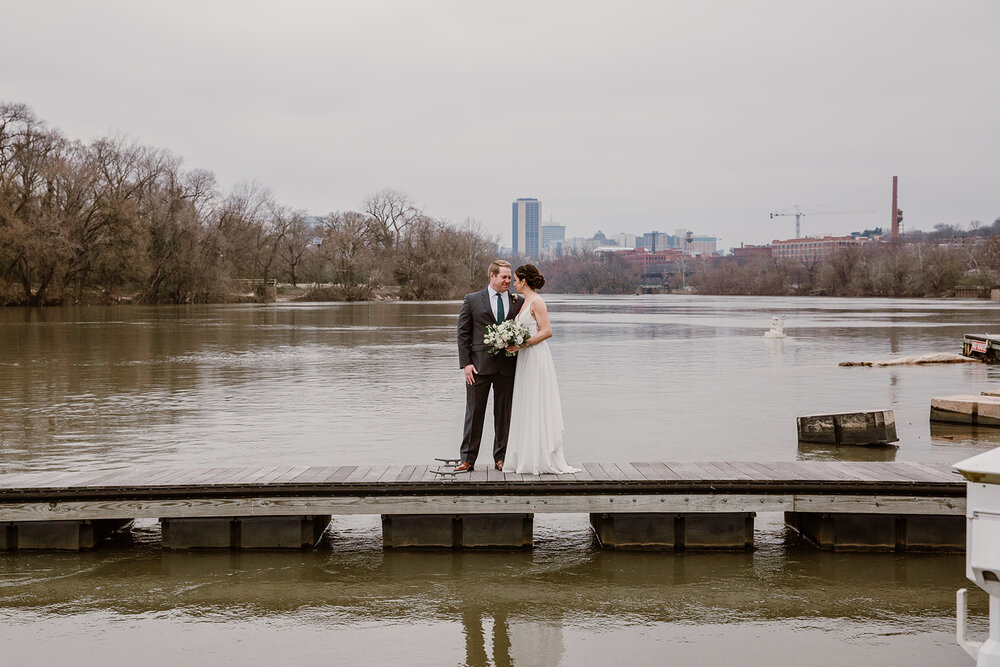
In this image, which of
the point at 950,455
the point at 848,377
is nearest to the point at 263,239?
the point at 848,377

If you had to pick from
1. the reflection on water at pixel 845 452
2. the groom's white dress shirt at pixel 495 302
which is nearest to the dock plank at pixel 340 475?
the groom's white dress shirt at pixel 495 302

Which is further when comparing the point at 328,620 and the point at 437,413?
the point at 437,413

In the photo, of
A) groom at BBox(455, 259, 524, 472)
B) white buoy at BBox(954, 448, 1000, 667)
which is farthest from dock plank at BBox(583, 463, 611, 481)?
white buoy at BBox(954, 448, 1000, 667)

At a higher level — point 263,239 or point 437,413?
point 263,239

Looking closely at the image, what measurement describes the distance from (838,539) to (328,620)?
4.72 metres

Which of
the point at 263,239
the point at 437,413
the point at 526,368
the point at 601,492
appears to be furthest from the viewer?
the point at 263,239

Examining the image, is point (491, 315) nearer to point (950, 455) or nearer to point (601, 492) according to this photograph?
point (601, 492)

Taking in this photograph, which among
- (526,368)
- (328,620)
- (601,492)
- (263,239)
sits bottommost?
(328,620)

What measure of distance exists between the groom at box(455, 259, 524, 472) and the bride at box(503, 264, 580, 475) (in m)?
0.23

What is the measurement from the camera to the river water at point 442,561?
623 centimetres

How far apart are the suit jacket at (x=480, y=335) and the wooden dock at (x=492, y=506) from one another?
1043 millimetres

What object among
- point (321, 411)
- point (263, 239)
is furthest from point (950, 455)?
point (263, 239)

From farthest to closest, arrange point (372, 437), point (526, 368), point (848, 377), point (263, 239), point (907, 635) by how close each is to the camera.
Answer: point (263, 239) < point (848, 377) < point (372, 437) < point (526, 368) < point (907, 635)

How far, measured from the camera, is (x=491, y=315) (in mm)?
9172
